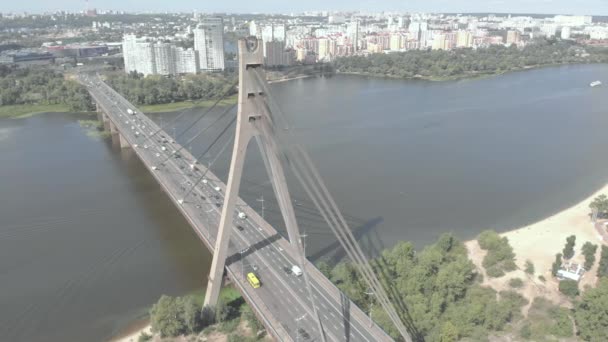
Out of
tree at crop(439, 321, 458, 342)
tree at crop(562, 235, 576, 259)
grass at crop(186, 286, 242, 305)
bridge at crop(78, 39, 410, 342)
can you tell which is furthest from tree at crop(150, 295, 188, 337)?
tree at crop(562, 235, 576, 259)

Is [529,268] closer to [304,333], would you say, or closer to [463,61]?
[304,333]

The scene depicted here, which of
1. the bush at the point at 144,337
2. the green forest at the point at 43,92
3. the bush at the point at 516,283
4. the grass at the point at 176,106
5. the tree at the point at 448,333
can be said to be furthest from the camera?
the grass at the point at 176,106

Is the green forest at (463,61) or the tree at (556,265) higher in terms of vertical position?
the green forest at (463,61)

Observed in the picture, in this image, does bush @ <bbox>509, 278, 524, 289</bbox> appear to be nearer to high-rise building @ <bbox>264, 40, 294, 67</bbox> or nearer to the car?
the car

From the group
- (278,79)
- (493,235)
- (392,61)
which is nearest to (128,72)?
(278,79)

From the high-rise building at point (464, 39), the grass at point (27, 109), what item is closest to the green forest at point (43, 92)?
the grass at point (27, 109)

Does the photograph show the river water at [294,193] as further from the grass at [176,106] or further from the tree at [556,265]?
the tree at [556,265]

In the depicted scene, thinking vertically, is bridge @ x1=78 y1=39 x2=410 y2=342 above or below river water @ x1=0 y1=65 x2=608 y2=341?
above
